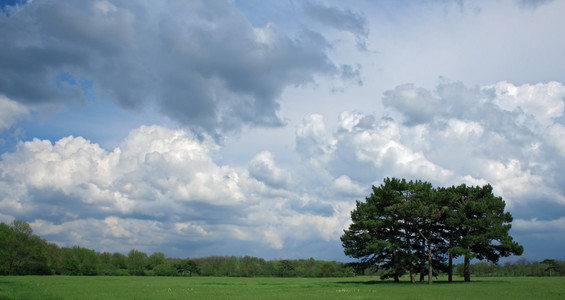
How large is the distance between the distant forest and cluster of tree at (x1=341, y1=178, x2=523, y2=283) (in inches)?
1013

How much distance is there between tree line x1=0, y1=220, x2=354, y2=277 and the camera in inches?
3890

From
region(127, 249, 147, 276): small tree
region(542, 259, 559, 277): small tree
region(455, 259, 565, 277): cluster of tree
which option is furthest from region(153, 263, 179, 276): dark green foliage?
region(542, 259, 559, 277): small tree

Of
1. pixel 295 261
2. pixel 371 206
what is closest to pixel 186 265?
pixel 295 261

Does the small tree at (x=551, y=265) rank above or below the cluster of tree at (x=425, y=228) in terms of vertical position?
below

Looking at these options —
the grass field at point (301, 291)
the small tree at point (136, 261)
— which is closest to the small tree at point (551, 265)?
the grass field at point (301, 291)

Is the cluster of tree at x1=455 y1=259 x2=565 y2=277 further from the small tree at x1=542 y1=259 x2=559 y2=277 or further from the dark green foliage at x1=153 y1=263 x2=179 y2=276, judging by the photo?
the dark green foliage at x1=153 y1=263 x2=179 y2=276

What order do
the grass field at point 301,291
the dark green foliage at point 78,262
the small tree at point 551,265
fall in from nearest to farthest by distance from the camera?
1. the grass field at point 301,291
2. the small tree at point 551,265
3. the dark green foliage at point 78,262

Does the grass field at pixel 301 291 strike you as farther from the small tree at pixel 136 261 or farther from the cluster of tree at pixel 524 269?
the small tree at pixel 136 261

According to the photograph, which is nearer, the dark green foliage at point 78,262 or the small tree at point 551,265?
the small tree at point 551,265

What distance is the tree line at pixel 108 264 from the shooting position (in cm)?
9881

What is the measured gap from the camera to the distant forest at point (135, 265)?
99.4m

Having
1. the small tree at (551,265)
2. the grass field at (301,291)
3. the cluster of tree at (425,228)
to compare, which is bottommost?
the small tree at (551,265)

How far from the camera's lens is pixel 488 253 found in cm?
5700

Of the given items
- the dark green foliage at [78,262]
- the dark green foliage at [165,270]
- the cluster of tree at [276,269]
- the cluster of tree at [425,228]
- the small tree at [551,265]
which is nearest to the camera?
the cluster of tree at [425,228]
